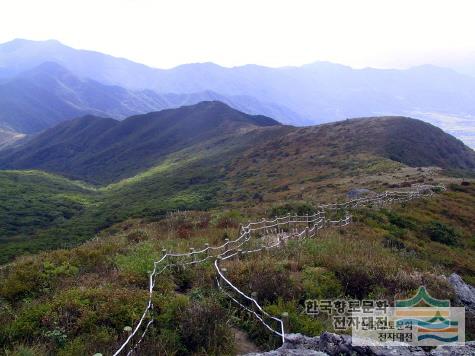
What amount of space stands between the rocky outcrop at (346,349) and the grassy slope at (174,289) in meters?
0.95

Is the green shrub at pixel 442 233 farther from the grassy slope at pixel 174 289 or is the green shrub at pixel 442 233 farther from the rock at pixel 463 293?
the rock at pixel 463 293

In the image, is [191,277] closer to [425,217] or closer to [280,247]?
[280,247]

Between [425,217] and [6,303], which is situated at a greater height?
[6,303]

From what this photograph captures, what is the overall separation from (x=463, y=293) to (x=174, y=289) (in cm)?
733

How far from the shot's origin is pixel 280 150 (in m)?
113

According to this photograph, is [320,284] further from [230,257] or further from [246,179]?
[246,179]

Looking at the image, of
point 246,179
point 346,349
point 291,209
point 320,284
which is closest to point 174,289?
point 320,284

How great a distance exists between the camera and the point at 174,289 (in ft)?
28.9

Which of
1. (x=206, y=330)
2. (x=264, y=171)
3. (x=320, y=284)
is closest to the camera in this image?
(x=206, y=330)

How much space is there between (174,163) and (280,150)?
2547 inches

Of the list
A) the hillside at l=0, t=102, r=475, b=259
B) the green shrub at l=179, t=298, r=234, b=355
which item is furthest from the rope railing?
the hillside at l=0, t=102, r=475, b=259

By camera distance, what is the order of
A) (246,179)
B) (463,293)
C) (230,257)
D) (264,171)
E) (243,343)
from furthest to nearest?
(264,171) → (246,179) → (230,257) → (463,293) → (243,343)

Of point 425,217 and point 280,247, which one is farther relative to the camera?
point 425,217

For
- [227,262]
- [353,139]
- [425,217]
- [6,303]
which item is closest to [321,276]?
[227,262]
